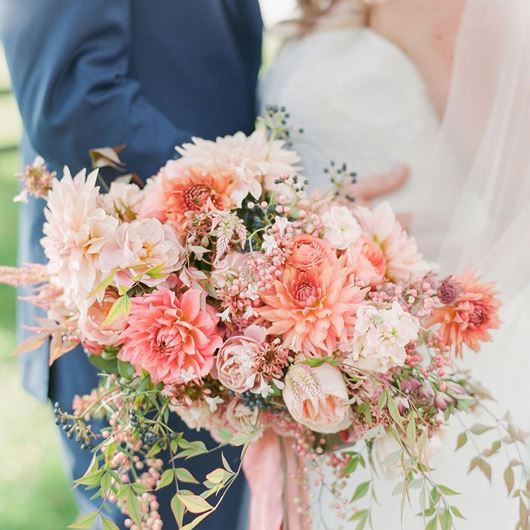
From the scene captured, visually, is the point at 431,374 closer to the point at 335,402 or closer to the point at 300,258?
the point at 335,402

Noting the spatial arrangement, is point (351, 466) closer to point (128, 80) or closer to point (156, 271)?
point (156, 271)

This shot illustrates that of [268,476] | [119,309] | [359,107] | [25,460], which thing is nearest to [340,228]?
[119,309]

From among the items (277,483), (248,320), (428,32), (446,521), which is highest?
(428,32)

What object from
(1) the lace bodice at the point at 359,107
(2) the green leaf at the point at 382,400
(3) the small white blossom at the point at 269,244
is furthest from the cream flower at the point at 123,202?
(1) the lace bodice at the point at 359,107

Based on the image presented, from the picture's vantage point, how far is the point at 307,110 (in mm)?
1675

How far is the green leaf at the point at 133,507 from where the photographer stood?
102 centimetres

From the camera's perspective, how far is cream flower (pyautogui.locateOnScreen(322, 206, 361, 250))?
110 centimetres

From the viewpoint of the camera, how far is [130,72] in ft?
5.33

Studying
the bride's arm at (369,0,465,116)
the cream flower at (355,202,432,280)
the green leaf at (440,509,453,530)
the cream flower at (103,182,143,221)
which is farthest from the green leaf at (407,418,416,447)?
the bride's arm at (369,0,465,116)

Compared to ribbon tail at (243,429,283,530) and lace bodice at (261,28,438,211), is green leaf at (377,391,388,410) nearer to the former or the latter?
ribbon tail at (243,429,283,530)

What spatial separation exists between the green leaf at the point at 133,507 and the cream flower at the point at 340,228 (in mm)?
437

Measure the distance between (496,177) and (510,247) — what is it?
0.42 ft

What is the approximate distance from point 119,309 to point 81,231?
127 mm

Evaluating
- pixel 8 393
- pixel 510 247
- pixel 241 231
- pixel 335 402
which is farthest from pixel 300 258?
pixel 8 393
